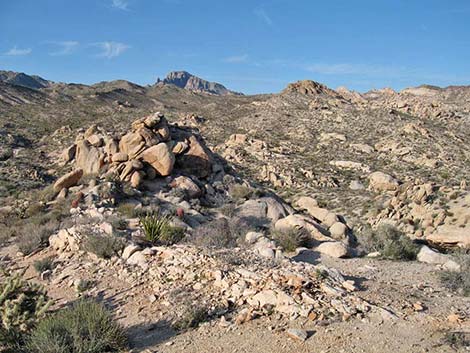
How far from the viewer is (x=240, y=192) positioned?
16.8m

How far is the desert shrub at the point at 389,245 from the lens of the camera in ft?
35.1

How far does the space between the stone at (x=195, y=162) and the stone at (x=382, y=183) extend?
12.8 m

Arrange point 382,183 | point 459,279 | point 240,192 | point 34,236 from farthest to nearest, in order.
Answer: point 382,183 → point 240,192 → point 34,236 → point 459,279

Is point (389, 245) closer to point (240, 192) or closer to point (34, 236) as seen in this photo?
point (240, 192)

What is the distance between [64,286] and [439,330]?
694cm

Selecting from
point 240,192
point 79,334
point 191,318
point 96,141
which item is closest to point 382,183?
point 240,192

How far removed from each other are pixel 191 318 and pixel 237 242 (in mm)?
4344

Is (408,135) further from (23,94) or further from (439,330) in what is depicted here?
(23,94)

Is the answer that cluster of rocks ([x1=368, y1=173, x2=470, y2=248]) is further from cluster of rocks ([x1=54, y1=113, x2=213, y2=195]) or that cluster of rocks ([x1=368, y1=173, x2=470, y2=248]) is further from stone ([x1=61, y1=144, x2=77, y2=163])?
stone ([x1=61, y1=144, x2=77, y2=163])

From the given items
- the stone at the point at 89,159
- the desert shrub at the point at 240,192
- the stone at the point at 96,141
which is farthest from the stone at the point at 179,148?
the stone at the point at 96,141

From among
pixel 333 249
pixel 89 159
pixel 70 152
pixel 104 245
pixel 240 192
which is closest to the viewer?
pixel 104 245

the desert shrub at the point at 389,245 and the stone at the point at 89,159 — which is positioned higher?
the stone at the point at 89,159

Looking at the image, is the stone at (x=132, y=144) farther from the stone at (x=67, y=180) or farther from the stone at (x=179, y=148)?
the stone at (x=67, y=180)

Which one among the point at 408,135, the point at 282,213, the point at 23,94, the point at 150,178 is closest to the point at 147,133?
the point at 150,178
